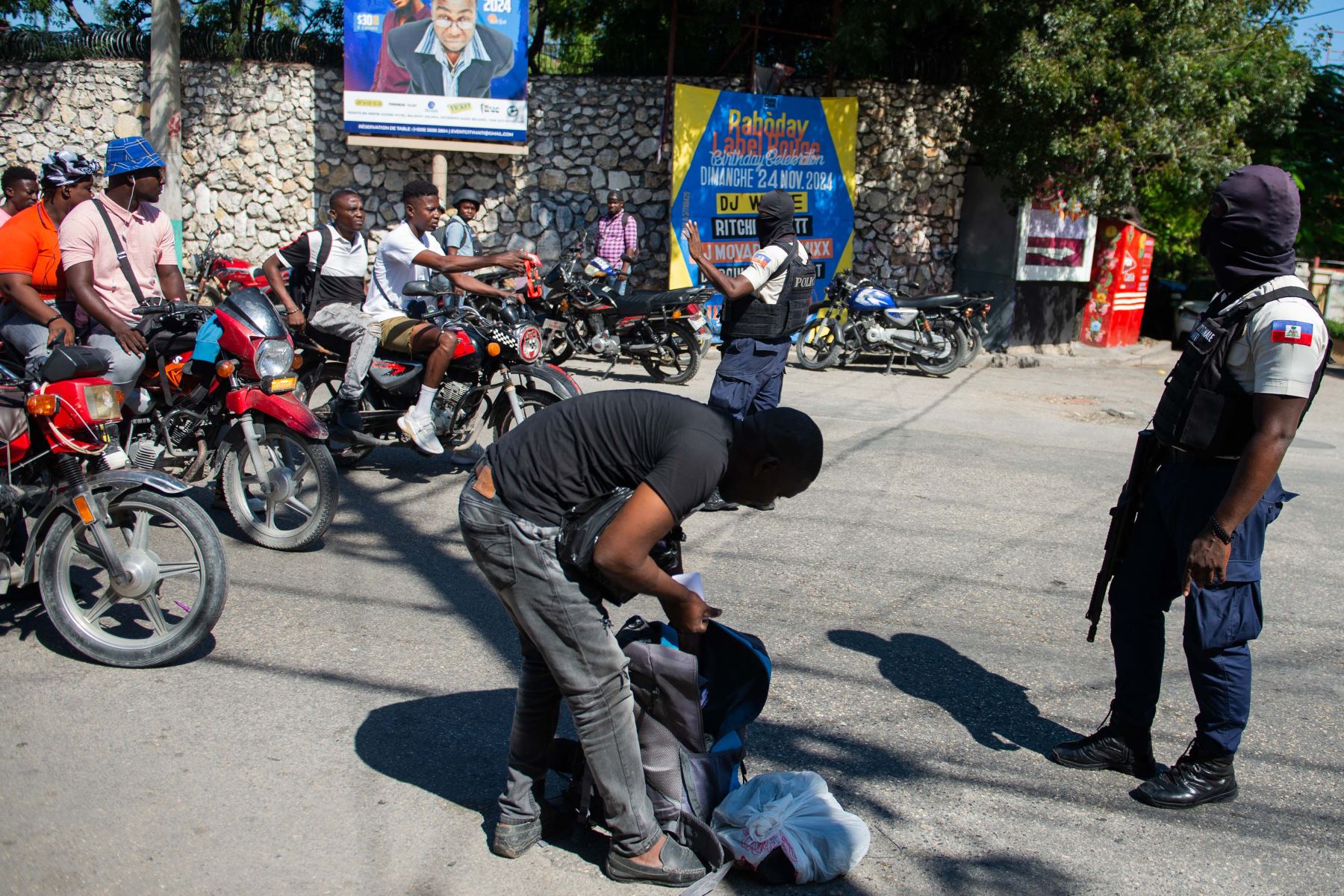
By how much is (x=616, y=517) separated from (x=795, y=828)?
3.34 ft

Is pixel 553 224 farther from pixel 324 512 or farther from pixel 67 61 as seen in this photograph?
pixel 324 512

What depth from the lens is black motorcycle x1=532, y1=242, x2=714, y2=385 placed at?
11328mm

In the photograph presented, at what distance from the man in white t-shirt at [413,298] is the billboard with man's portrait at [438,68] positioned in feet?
27.4

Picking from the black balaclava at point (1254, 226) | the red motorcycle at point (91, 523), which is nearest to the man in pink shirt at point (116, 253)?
the red motorcycle at point (91, 523)

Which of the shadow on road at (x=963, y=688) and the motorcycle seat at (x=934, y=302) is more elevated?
the motorcycle seat at (x=934, y=302)

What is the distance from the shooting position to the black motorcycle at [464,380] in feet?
22.4

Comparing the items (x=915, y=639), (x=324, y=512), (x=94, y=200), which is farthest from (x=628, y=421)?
(x=94, y=200)

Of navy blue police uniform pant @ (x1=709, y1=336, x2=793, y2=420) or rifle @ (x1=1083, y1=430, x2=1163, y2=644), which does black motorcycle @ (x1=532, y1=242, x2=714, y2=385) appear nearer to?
navy blue police uniform pant @ (x1=709, y1=336, x2=793, y2=420)

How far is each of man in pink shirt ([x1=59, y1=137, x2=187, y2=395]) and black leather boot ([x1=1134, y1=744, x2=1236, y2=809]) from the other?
506 centimetres

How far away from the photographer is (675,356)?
37.8ft

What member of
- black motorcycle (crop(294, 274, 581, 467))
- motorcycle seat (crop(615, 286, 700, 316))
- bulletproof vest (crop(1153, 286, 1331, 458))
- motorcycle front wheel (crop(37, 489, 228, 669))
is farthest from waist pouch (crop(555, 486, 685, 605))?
motorcycle seat (crop(615, 286, 700, 316))

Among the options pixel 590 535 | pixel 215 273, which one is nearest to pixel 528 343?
pixel 590 535

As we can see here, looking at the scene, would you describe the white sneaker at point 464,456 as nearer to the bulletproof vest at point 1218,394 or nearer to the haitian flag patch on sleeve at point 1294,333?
the bulletproof vest at point 1218,394

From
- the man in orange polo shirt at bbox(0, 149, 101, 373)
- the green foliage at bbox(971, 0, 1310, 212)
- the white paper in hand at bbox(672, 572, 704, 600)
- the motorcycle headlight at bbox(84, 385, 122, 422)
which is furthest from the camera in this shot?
the green foliage at bbox(971, 0, 1310, 212)
